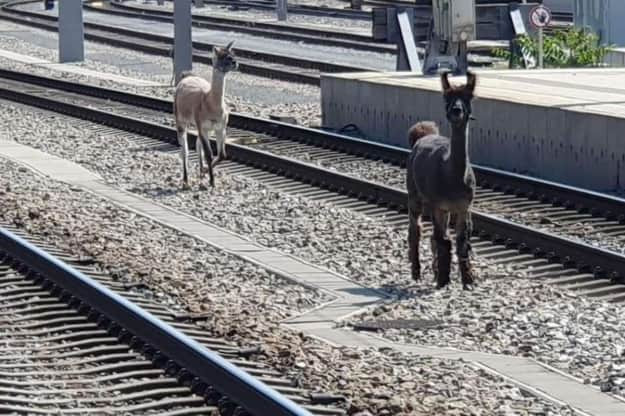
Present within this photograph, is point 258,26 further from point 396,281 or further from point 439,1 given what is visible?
point 396,281

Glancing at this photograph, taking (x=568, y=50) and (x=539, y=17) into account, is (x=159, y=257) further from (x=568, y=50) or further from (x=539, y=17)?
(x=568, y=50)

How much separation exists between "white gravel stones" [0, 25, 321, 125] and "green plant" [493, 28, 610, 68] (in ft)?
12.5

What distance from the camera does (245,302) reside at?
40.6ft

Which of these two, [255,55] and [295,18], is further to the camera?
[295,18]

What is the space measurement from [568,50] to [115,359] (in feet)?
67.3

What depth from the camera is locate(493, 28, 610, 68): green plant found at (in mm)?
28453

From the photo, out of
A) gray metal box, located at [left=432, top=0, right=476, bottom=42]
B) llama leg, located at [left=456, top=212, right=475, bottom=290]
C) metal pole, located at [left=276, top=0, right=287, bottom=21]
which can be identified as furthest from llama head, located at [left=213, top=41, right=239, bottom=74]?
metal pole, located at [left=276, top=0, right=287, bottom=21]

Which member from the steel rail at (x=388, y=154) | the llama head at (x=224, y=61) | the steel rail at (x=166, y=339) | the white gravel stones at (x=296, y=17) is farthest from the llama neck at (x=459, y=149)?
the white gravel stones at (x=296, y=17)

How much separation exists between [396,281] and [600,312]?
207 cm

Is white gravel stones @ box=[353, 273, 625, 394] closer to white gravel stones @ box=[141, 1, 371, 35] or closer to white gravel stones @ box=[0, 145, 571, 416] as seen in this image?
white gravel stones @ box=[0, 145, 571, 416]

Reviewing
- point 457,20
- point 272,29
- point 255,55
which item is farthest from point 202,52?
point 457,20

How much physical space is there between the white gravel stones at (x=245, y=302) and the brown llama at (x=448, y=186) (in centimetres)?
101

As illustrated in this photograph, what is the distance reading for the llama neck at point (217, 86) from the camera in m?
18.3

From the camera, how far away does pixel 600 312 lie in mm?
11883
